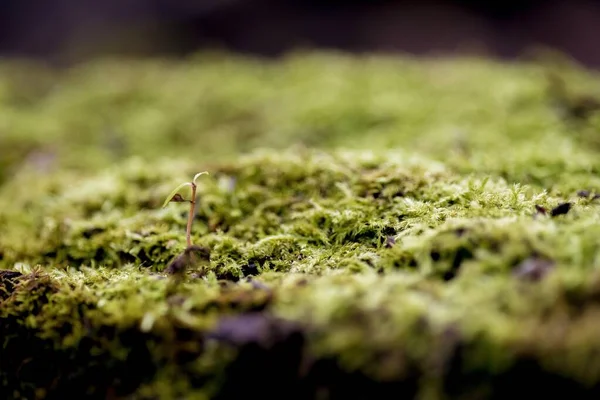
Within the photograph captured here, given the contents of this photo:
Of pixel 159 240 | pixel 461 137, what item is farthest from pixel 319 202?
pixel 461 137

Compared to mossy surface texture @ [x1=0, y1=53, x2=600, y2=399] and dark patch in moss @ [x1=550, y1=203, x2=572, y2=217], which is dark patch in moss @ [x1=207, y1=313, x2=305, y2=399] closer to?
mossy surface texture @ [x1=0, y1=53, x2=600, y2=399]

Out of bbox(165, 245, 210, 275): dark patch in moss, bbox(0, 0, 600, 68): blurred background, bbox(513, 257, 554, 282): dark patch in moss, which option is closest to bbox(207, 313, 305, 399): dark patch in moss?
bbox(165, 245, 210, 275): dark patch in moss

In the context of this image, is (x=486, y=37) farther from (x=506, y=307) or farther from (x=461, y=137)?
(x=506, y=307)

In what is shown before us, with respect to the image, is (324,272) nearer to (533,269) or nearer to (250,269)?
(250,269)

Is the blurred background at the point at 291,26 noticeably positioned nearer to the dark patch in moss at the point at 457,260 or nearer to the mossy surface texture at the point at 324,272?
the mossy surface texture at the point at 324,272

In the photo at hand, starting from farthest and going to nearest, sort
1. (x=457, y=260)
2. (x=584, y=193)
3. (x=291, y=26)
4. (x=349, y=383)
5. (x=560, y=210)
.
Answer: (x=291, y=26) → (x=584, y=193) → (x=560, y=210) → (x=457, y=260) → (x=349, y=383)

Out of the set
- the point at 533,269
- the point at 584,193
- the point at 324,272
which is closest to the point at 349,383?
the point at 324,272
